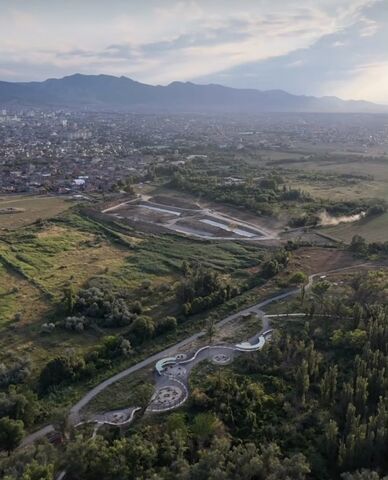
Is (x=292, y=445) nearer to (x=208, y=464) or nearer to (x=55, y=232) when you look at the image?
(x=208, y=464)

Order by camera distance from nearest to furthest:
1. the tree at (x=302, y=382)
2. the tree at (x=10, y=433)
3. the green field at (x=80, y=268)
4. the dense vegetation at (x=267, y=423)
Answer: the dense vegetation at (x=267, y=423) < the tree at (x=10, y=433) < the tree at (x=302, y=382) < the green field at (x=80, y=268)

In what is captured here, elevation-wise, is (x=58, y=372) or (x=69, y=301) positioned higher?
(x=69, y=301)

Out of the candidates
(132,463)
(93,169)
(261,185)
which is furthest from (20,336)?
(93,169)

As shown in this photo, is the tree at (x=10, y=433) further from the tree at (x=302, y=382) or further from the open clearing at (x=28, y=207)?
the open clearing at (x=28, y=207)

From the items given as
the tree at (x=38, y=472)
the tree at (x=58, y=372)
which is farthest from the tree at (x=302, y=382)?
the tree at (x=38, y=472)

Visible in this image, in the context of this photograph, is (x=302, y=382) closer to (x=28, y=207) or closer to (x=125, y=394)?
(x=125, y=394)

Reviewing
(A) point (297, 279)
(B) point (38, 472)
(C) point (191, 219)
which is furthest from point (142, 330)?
(C) point (191, 219)
